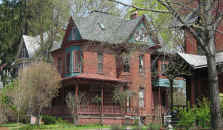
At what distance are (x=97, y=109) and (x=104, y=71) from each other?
3.81 metres

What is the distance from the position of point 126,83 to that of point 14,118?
11.1 meters

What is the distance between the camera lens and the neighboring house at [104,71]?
27047mm

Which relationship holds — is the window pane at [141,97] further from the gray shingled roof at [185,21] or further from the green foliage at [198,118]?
the green foliage at [198,118]

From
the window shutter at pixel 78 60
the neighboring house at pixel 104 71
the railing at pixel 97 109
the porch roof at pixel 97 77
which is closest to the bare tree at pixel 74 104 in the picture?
the railing at pixel 97 109

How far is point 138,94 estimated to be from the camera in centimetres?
2869

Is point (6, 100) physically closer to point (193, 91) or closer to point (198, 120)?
point (193, 91)

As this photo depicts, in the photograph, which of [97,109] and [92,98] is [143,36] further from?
[92,98]

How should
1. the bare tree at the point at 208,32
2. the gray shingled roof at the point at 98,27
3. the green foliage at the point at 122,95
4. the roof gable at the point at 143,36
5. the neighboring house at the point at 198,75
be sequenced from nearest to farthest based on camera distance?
the bare tree at the point at 208,32 < the roof gable at the point at 143,36 < the neighboring house at the point at 198,75 < the green foliage at the point at 122,95 < the gray shingled roof at the point at 98,27

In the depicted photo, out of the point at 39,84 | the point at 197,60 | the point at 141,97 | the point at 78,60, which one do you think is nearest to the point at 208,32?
the point at 197,60

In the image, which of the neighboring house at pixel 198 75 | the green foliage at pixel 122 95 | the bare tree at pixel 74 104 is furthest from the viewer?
the green foliage at pixel 122 95

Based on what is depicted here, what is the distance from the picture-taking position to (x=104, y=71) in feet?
94.7

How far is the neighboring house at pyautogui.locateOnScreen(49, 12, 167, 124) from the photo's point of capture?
1065 inches

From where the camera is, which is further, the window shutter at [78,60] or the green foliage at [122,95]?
the window shutter at [78,60]

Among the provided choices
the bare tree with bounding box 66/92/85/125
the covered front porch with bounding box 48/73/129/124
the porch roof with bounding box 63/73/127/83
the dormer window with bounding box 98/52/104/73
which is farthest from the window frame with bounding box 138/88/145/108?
the bare tree with bounding box 66/92/85/125
